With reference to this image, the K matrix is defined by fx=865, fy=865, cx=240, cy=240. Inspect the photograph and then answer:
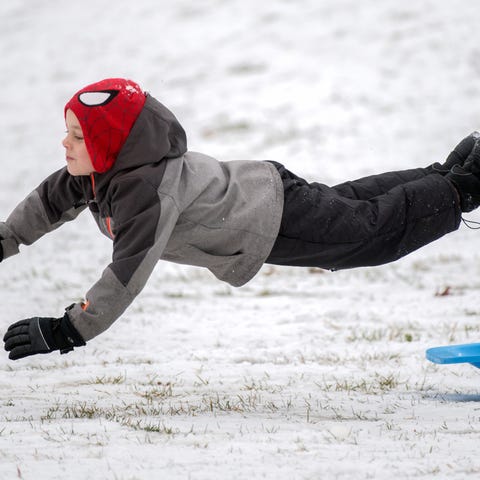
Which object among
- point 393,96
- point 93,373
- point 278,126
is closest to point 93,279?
point 93,373

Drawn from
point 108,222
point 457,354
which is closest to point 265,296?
point 457,354

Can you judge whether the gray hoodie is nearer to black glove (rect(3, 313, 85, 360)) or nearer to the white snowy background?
black glove (rect(3, 313, 85, 360))

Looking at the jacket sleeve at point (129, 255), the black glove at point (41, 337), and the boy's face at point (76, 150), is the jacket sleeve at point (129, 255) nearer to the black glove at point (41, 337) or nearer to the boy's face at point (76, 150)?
the black glove at point (41, 337)

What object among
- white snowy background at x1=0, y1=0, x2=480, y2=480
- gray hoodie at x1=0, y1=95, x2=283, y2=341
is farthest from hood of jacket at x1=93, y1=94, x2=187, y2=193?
white snowy background at x1=0, y1=0, x2=480, y2=480

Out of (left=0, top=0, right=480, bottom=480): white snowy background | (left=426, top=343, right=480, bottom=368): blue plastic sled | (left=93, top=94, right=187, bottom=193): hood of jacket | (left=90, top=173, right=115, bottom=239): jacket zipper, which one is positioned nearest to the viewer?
(left=0, top=0, right=480, bottom=480): white snowy background

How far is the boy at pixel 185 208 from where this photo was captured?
394 centimetres

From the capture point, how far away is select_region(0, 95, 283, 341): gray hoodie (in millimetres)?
3922

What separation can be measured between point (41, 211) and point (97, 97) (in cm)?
81

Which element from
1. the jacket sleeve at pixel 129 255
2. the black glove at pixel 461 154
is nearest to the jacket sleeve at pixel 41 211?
the jacket sleeve at pixel 129 255

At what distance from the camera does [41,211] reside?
183 inches

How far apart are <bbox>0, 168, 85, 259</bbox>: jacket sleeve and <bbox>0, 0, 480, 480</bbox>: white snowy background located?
2.84 ft

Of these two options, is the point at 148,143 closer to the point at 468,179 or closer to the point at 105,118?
the point at 105,118

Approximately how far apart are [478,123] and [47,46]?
1191 cm

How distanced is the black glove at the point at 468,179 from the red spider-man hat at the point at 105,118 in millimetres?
1723
